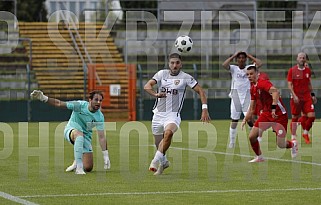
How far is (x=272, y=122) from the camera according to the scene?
16.1 m

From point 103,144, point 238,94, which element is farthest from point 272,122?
point 238,94

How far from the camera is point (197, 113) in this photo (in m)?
34.8

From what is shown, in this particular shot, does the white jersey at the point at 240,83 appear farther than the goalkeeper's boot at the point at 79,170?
Yes

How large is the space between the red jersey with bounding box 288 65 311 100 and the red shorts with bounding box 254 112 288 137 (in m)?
4.74

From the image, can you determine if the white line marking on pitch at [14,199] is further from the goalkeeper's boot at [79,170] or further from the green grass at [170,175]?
the goalkeeper's boot at [79,170]

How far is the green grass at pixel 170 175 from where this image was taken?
37.6 ft

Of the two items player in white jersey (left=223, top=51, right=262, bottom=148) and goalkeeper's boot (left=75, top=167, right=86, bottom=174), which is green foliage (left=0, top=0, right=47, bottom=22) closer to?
player in white jersey (left=223, top=51, right=262, bottom=148)

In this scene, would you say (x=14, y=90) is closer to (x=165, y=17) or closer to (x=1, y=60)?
(x=1, y=60)

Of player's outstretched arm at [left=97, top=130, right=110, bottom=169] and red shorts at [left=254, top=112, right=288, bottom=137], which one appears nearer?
player's outstretched arm at [left=97, top=130, right=110, bottom=169]

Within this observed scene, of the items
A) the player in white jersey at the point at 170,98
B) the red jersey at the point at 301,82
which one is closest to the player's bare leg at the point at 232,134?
the red jersey at the point at 301,82

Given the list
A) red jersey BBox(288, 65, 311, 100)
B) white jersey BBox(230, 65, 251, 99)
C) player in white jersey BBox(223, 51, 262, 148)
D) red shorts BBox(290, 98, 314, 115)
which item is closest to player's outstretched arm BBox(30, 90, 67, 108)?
player in white jersey BBox(223, 51, 262, 148)

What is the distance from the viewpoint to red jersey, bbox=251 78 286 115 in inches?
623

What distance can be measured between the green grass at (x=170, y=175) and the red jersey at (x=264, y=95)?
0.97 meters

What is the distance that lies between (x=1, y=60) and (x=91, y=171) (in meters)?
23.1
